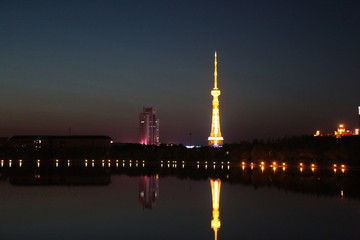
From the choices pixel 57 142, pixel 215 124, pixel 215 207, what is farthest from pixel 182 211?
pixel 57 142

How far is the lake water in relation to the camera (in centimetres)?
1400

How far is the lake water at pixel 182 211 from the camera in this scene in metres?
14.0

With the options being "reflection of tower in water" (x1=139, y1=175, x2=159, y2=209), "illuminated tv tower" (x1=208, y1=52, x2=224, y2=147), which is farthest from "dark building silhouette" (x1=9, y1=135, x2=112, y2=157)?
"reflection of tower in water" (x1=139, y1=175, x2=159, y2=209)

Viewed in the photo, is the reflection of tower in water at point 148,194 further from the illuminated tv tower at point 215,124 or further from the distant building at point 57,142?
the distant building at point 57,142

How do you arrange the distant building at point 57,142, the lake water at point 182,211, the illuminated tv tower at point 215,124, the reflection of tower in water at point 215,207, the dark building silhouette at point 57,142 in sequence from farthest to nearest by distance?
the distant building at point 57,142
the dark building silhouette at point 57,142
the illuminated tv tower at point 215,124
the reflection of tower in water at point 215,207
the lake water at point 182,211

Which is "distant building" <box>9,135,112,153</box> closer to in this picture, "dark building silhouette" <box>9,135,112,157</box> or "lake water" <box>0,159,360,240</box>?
"dark building silhouette" <box>9,135,112,157</box>

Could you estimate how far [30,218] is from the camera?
53.9 feet

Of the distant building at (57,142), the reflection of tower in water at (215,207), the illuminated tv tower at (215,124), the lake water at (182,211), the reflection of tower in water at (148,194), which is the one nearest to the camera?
the lake water at (182,211)

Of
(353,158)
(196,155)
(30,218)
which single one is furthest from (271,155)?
(30,218)

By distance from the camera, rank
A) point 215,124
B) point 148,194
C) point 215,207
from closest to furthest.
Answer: point 215,207
point 148,194
point 215,124

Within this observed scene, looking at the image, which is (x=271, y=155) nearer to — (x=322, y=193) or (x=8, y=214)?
(x=322, y=193)

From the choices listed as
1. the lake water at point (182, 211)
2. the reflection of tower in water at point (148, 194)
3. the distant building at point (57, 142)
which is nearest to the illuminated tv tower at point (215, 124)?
the distant building at point (57, 142)

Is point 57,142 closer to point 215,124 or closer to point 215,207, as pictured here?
point 215,124

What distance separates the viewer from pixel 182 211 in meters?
18.3
